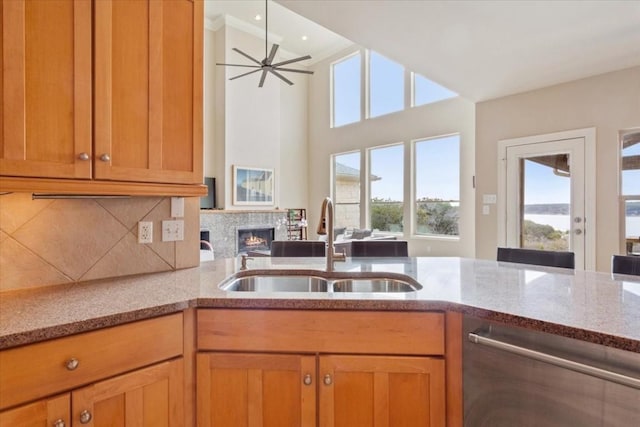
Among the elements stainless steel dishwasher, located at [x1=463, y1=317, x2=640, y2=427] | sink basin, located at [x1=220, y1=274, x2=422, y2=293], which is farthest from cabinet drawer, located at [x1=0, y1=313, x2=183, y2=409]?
stainless steel dishwasher, located at [x1=463, y1=317, x2=640, y2=427]

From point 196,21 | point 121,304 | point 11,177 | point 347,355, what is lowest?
point 347,355

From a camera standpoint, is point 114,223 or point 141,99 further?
point 114,223

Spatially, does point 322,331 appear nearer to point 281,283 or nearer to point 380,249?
point 281,283

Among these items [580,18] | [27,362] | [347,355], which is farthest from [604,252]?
[27,362]

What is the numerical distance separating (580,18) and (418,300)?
2700 millimetres

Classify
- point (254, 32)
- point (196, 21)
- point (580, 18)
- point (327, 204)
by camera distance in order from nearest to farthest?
point (196, 21) < point (327, 204) < point (580, 18) < point (254, 32)

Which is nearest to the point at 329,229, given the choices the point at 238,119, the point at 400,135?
the point at 400,135

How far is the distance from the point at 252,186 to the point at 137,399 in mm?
6622

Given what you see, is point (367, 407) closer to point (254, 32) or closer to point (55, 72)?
point (55, 72)

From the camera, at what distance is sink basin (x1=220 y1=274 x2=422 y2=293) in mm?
1635

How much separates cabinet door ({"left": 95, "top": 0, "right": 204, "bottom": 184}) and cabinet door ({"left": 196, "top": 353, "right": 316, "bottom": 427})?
30.3 inches

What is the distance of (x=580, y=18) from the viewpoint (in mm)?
2557

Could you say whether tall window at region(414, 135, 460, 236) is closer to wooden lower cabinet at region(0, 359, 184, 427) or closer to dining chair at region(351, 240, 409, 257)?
dining chair at region(351, 240, 409, 257)

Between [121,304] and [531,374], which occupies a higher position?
[121,304]
